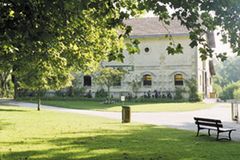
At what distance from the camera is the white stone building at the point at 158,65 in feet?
163

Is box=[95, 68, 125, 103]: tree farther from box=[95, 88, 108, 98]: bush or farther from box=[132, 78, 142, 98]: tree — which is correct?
box=[95, 88, 108, 98]: bush

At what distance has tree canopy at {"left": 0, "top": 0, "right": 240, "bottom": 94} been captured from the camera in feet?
25.7

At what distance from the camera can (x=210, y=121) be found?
15.4 m

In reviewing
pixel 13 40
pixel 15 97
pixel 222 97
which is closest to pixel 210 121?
pixel 13 40

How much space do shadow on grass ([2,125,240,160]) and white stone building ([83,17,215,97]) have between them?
33927 mm

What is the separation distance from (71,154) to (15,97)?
133ft

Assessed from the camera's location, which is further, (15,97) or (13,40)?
(15,97)

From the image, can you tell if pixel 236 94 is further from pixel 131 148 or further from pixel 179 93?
pixel 131 148

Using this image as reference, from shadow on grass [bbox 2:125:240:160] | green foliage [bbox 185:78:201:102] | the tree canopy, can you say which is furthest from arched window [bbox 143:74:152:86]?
shadow on grass [bbox 2:125:240:160]

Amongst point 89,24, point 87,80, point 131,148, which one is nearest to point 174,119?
point 89,24

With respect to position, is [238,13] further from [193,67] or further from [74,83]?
[74,83]

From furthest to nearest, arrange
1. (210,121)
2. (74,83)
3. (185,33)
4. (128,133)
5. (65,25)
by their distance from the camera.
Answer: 1. (74,83)
2. (185,33)
3. (128,133)
4. (210,121)
5. (65,25)

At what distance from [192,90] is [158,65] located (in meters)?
5.95

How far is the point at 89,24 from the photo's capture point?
14.4m
